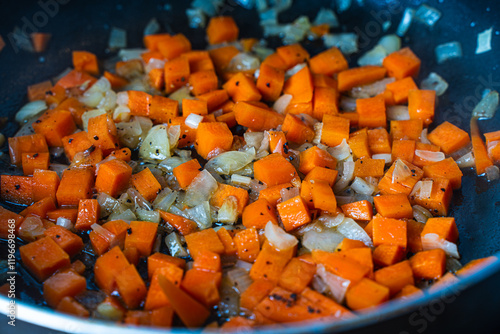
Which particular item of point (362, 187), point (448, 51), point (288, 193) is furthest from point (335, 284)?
point (448, 51)

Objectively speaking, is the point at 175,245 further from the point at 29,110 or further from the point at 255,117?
the point at 29,110

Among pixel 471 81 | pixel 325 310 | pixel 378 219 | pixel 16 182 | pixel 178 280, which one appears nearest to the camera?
pixel 325 310

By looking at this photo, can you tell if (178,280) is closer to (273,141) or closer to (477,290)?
(273,141)

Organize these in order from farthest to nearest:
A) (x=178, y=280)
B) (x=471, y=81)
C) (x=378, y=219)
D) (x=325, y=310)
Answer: (x=471, y=81), (x=378, y=219), (x=178, y=280), (x=325, y=310)

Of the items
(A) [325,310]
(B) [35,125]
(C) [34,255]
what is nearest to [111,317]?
(C) [34,255]

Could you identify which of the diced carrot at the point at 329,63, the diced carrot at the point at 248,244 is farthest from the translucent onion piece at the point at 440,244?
the diced carrot at the point at 329,63
